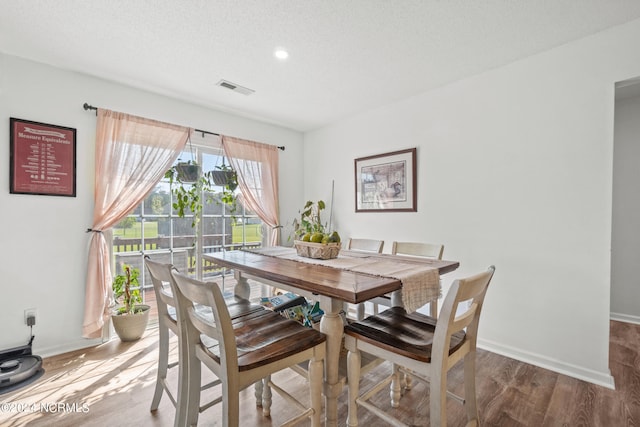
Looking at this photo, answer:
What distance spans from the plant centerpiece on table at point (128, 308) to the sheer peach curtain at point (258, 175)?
57.6 inches

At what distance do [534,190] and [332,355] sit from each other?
Answer: 6.90 feet

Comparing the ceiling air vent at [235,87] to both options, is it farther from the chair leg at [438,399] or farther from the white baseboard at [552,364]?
the white baseboard at [552,364]

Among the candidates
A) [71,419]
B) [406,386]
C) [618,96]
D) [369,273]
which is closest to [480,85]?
[618,96]

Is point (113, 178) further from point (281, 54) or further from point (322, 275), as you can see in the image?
point (322, 275)

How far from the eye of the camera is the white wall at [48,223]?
224cm

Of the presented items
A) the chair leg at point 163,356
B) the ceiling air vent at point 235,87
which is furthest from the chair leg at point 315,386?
the ceiling air vent at point 235,87

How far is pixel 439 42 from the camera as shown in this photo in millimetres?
2131

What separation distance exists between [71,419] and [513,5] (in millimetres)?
3610

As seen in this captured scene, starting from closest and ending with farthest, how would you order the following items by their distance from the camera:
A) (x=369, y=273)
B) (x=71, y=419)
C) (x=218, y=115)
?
(x=369, y=273)
(x=71, y=419)
(x=218, y=115)

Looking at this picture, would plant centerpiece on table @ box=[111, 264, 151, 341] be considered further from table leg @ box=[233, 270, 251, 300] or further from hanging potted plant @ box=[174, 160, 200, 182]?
table leg @ box=[233, 270, 251, 300]

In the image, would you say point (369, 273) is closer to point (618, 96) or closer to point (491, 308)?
point (491, 308)

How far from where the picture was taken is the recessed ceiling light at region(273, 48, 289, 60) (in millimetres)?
2215

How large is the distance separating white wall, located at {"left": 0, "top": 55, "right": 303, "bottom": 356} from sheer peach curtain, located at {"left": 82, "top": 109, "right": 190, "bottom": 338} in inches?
3.6

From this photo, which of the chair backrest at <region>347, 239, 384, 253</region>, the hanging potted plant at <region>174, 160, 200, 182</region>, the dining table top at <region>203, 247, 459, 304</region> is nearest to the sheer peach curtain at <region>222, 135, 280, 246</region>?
the hanging potted plant at <region>174, 160, 200, 182</region>
